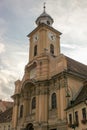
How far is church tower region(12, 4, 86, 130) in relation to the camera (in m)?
31.2

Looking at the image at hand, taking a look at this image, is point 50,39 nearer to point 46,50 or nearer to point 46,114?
point 46,50

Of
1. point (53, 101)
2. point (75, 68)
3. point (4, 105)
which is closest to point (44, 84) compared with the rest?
point (53, 101)

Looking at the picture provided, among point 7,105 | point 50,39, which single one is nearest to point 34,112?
point 50,39

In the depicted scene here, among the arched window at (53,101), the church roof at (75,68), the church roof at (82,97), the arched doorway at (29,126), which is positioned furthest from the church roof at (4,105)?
the church roof at (82,97)

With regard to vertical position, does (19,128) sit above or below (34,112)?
below

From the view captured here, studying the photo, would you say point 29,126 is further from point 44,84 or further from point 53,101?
point 44,84

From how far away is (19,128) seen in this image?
1507 inches

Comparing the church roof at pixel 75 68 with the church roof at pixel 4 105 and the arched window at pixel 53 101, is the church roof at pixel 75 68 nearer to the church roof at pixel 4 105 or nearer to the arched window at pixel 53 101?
the arched window at pixel 53 101

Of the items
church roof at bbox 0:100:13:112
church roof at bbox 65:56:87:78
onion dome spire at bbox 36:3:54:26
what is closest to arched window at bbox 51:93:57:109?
church roof at bbox 65:56:87:78

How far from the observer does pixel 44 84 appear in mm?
34812

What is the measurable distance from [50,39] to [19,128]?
1908cm

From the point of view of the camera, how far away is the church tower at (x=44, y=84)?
31.2 metres

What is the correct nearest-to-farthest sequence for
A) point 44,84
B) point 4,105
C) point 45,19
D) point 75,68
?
point 44,84 → point 75,68 → point 45,19 → point 4,105

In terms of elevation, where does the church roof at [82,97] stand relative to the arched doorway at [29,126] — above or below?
above
